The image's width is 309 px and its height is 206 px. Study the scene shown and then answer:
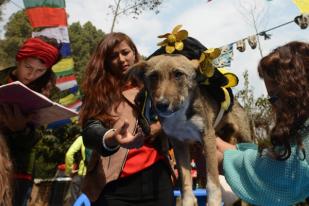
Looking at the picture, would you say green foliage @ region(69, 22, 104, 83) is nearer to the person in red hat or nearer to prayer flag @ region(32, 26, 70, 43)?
prayer flag @ region(32, 26, 70, 43)

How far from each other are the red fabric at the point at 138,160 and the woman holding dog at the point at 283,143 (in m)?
0.68

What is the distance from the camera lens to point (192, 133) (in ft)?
10.4

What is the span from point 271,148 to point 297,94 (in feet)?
1.25

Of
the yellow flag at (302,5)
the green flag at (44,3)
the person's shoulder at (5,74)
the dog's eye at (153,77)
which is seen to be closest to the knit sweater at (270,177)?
the dog's eye at (153,77)

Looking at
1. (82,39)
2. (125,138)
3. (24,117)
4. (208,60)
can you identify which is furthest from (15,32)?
(125,138)

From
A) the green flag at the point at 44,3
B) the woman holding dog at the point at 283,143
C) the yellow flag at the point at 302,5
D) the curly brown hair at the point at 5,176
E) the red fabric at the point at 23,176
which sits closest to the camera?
the curly brown hair at the point at 5,176

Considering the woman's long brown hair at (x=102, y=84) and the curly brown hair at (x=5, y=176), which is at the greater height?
the woman's long brown hair at (x=102, y=84)

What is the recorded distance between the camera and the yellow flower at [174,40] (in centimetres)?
314

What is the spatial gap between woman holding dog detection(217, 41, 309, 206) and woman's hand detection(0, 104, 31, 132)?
1.48 m

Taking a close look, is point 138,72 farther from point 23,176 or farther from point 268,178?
point 268,178

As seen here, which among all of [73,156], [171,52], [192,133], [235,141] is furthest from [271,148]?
[73,156]

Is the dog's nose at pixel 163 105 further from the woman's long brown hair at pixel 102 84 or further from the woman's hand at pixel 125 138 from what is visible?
the woman's long brown hair at pixel 102 84

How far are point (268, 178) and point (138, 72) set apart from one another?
1.27 metres

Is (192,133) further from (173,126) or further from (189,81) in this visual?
(189,81)
